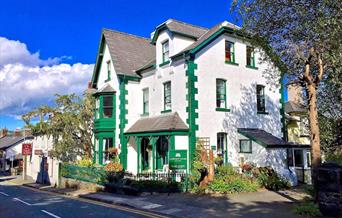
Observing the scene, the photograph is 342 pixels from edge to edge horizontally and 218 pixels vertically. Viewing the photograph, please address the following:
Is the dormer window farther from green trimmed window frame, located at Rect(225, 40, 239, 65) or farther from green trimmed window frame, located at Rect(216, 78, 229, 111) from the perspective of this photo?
green trimmed window frame, located at Rect(225, 40, 239, 65)

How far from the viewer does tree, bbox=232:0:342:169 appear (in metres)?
13.4

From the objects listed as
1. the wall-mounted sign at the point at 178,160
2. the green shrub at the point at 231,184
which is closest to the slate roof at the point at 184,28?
the wall-mounted sign at the point at 178,160

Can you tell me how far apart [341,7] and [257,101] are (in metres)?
12.2

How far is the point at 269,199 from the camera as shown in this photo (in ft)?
50.7

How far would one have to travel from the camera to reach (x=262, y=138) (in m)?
21.8

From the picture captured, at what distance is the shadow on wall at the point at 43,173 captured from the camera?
34.1m

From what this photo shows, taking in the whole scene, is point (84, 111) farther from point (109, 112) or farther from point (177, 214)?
point (177, 214)

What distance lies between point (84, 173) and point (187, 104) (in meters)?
8.34

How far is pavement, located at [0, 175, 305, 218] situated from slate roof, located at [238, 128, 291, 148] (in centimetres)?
321

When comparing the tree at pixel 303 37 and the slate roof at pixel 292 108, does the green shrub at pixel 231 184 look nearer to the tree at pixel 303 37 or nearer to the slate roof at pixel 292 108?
the tree at pixel 303 37

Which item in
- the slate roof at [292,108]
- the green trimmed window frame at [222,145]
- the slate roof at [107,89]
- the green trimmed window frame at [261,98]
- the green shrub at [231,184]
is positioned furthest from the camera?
the slate roof at [292,108]

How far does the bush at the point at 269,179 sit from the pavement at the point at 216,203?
29.4 inches

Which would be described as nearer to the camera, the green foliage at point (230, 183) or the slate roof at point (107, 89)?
the green foliage at point (230, 183)

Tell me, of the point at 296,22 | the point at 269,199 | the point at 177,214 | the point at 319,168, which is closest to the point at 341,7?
the point at 296,22
